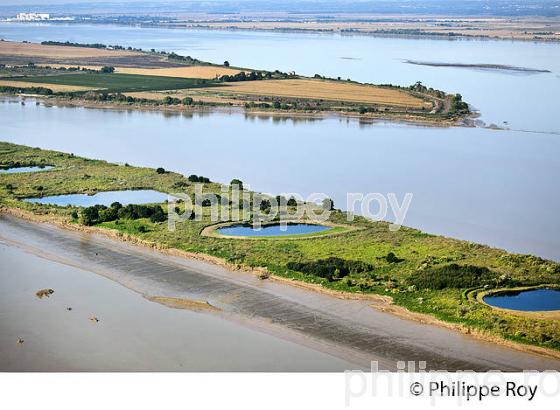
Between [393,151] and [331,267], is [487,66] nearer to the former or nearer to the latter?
[393,151]

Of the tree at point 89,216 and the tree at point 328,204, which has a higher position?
the tree at point 328,204

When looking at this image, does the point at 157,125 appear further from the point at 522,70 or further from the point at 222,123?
the point at 522,70

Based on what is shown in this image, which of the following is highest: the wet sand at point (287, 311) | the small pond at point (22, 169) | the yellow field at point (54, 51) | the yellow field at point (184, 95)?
the yellow field at point (54, 51)

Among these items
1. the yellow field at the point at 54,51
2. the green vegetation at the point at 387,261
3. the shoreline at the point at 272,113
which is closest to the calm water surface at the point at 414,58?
the shoreline at the point at 272,113

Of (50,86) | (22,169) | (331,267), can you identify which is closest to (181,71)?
(50,86)

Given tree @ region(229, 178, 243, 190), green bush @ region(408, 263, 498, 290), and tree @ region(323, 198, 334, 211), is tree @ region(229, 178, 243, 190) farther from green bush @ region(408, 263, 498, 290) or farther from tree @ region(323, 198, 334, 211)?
green bush @ region(408, 263, 498, 290)

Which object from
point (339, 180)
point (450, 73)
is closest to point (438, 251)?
point (339, 180)

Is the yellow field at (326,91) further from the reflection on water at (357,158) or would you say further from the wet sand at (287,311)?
the wet sand at (287,311)
